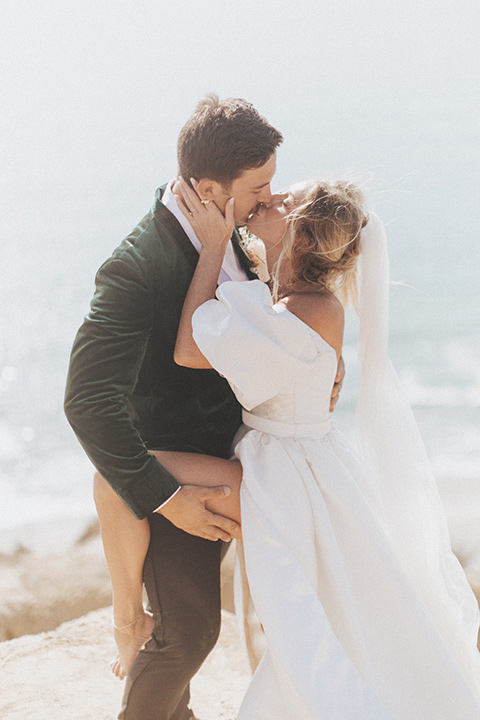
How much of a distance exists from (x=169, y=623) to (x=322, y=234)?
4.02 ft

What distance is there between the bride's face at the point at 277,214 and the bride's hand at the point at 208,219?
12cm

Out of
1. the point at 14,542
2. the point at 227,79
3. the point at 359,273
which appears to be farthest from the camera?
the point at 227,79

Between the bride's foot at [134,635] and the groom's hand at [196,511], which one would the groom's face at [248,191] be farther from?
the bride's foot at [134,635]

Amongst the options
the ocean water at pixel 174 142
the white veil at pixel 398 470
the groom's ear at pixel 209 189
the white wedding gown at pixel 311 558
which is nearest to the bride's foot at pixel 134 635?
the white wedding gown at pixel 311 558

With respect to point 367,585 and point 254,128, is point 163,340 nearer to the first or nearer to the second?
point 254,128

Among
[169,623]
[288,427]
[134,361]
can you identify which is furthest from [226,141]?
[169,623]

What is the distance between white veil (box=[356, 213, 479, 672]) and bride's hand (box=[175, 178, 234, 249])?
47 centimetres

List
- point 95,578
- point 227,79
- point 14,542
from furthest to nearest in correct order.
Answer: point 227,79
point 14,542
point 95,578

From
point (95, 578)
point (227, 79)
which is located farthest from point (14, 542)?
point (227, 79)

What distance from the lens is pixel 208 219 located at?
6.31ft

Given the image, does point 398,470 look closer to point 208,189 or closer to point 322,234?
point 322,234

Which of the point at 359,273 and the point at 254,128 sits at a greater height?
the point at 254,128

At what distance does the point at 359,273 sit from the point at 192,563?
3.42 ft

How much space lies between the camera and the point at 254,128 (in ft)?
6.26
